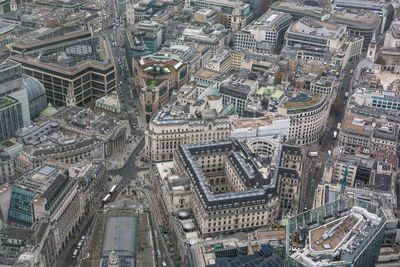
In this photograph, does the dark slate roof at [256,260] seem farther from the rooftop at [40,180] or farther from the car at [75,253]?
the rooftop at [40,180]

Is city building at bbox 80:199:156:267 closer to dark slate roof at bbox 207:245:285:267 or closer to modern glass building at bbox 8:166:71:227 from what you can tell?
modern glass building at bbox 8:166:71:227

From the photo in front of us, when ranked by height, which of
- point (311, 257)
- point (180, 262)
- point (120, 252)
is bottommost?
point (180, 262)

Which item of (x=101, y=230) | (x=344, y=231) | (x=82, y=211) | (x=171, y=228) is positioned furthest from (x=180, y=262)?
(x=344, y=231)

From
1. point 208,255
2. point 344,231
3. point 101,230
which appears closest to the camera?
point 344,231

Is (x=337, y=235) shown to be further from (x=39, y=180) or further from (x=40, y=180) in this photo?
(x=39, y=180)

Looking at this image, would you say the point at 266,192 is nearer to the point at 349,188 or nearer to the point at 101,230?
the point at 349,188

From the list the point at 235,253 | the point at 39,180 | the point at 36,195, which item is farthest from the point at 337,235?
the point at 39,180

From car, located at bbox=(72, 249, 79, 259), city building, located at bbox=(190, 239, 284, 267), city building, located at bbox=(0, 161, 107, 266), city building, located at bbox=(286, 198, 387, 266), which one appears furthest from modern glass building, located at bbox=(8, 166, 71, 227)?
city building, located at bbox=(286, 198, 387, 266)
